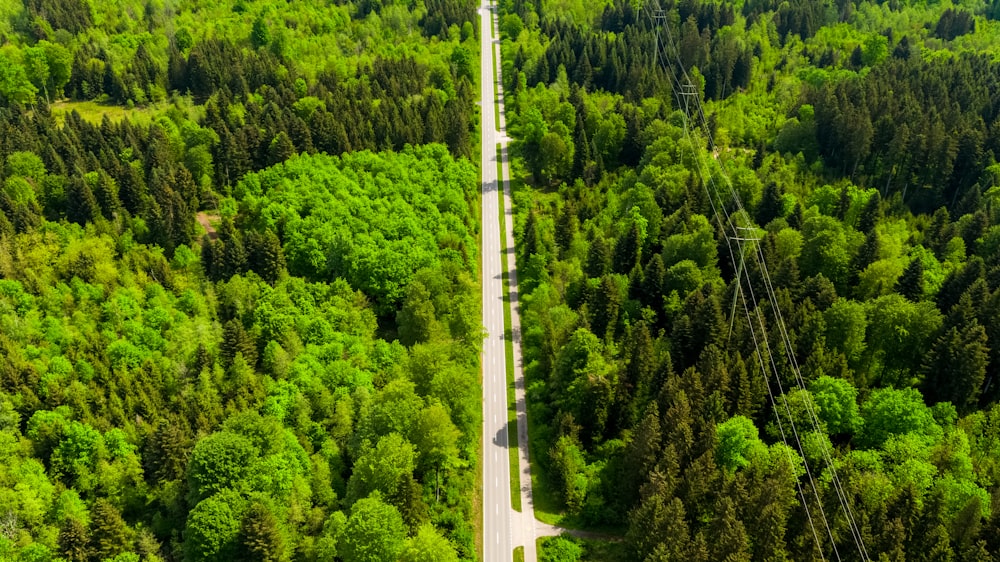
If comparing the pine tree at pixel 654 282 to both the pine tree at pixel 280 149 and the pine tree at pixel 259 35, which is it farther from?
the pine tree at pixel 259 35

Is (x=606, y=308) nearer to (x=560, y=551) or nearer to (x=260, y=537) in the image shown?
(x=560, y=551)

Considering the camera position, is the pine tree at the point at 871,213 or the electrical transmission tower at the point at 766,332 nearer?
the electrical transmission tower at the point at 766,332

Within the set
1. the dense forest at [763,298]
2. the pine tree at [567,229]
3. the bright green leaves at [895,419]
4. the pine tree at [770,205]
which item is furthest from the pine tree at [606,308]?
the pine tree at [770,205]

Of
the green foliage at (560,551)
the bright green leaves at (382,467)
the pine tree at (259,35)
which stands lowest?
the green foliage at (560,551)

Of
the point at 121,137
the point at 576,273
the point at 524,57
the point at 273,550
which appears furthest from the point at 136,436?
the point at 524,57

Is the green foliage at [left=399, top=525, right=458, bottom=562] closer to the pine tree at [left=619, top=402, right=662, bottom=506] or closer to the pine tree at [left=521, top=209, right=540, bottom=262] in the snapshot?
the pine tree at [left=619, top=402, right=662, bottom=506]

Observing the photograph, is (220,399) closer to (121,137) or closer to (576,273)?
(576,273)

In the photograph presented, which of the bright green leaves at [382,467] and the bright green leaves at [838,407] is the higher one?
the bright green leaves at [838,407]
